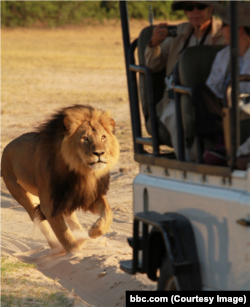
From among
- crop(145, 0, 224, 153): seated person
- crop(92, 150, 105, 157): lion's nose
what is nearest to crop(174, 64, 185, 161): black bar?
crop(145, 0, 224, 153): seated person

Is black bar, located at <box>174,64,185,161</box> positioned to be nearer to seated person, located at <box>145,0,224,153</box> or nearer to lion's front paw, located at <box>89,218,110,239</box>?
seated person, located at <box>145,0,224,153</box>

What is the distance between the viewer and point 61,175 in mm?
5473

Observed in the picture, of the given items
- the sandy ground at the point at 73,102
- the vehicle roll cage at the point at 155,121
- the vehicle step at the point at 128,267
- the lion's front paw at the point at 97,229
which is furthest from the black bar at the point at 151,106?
the lion's front paw at the point at 97,229

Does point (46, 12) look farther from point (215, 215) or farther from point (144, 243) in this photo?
point (215, 215)

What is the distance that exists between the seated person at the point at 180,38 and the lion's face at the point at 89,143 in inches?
62.2

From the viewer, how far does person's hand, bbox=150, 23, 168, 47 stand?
11.5 ft

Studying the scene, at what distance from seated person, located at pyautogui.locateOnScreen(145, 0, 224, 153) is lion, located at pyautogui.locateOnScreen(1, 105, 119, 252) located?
5.39ft

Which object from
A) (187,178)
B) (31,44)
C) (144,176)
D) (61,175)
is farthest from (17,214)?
(31,44)

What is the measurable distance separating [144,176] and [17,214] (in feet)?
13.2

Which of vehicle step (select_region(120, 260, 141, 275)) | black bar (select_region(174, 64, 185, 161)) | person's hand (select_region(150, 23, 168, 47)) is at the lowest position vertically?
vehicle step (select_region(120, 260, 141, 275))

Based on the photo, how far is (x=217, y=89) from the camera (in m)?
3.07

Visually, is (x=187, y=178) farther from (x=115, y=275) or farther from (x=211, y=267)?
(x=115, y=275)

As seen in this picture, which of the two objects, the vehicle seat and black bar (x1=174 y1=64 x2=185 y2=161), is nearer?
black bar (x1=174 y1=64 x2=185 y2=161)

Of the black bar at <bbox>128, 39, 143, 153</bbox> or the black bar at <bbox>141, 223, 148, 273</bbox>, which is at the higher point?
the black bar at <bbox>128, 39, 143, 153</bbox>
